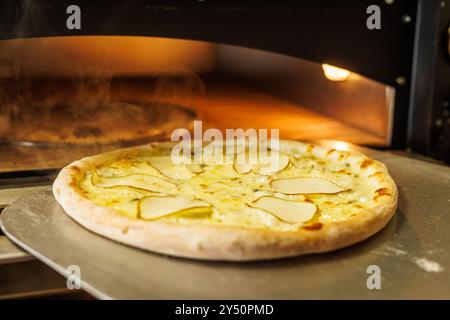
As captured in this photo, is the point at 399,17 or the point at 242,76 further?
the point at 242,76

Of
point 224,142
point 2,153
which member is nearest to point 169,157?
point 224,142

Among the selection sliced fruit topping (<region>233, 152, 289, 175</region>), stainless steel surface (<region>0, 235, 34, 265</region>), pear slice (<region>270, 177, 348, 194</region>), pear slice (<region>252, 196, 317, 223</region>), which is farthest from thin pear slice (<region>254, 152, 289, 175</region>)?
stainless steel surface (<region>0, 235, 34, 265</region>)

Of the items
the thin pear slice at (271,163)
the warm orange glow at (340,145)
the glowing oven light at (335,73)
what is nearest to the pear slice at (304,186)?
the thin pear slice at (271,163)

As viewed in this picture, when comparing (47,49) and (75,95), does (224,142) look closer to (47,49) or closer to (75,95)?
(75,95)

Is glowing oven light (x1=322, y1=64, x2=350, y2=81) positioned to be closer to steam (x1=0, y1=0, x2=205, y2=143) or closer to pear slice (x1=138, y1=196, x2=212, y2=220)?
steam (x1=0, y1=0, x2=205, y2=143)
